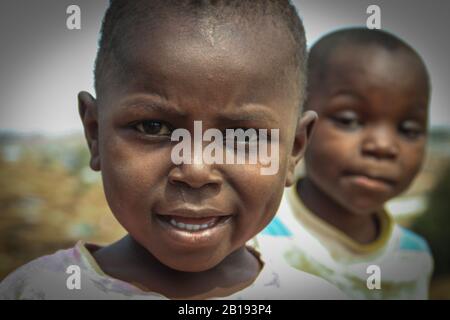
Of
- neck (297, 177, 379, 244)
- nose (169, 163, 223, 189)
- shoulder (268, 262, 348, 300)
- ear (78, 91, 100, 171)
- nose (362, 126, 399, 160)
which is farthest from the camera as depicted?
neck (297, 177, 379, 244)

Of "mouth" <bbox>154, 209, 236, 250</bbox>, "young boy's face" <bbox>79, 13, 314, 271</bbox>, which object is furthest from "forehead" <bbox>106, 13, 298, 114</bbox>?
"mouth" <bbox>154, 209, 236, 250</bbox>

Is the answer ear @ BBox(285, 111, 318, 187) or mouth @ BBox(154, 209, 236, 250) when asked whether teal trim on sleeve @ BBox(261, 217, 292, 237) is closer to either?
ear @ BBox(285, 111, 318, 187)

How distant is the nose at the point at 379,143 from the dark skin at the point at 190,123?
2.08 ft

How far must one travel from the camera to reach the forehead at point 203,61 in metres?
1.11

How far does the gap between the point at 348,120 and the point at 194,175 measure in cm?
88

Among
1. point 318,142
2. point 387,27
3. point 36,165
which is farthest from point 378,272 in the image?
point 36,165

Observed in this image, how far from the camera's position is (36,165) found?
234 cm

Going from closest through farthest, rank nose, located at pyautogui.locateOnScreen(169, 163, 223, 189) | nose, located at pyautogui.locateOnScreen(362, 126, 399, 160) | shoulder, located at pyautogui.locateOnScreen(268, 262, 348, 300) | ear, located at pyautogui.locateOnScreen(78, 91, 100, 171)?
nose, located at pyautogui.locateOnScreen(169, 163, 223, 189)
ear, located at pyautogui.locateOnScreen(78, 91, 100, 171)
shoulder, located at pyautogui.locateOnScreen(268, 262, 348, 300)
nose, located at pyautogui.locateOnScreen(362, 126, 399, 160)

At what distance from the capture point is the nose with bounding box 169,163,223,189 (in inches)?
43.3

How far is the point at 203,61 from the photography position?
1.12 meters

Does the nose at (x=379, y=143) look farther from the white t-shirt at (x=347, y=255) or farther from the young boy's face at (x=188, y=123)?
the young boy's face at (x=188, y=123)

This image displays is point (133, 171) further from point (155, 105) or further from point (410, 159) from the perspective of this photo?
point (410, 159)

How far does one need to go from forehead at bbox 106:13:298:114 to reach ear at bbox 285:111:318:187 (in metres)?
0.20

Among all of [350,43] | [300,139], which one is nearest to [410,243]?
[350,43]
